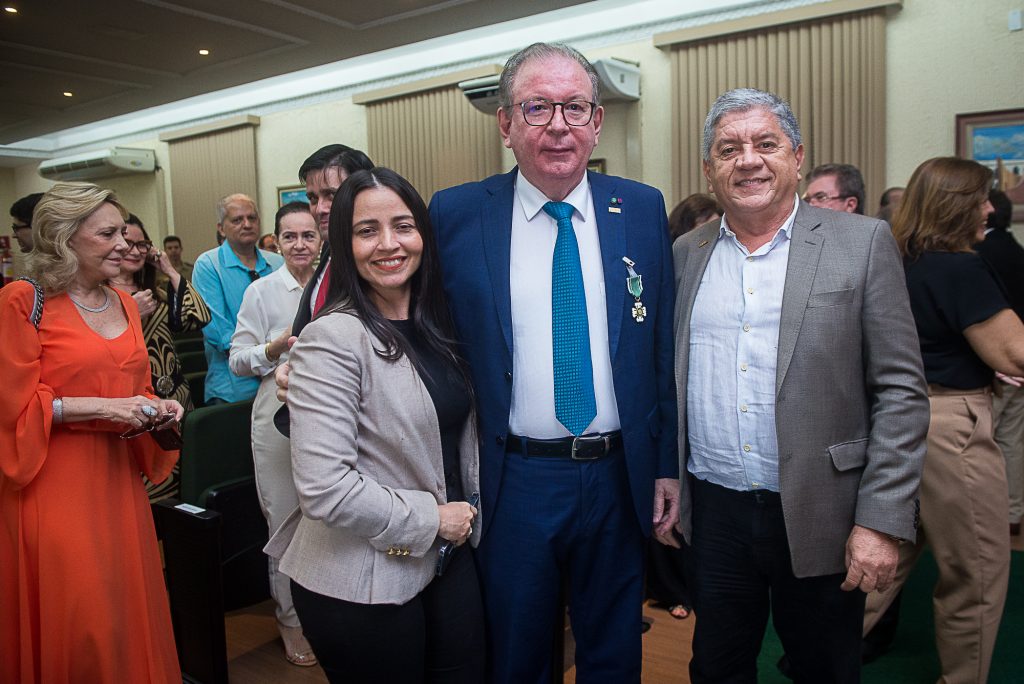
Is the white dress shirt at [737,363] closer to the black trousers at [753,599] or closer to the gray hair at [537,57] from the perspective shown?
the black trousers at [753,599]

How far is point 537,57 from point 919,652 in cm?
262

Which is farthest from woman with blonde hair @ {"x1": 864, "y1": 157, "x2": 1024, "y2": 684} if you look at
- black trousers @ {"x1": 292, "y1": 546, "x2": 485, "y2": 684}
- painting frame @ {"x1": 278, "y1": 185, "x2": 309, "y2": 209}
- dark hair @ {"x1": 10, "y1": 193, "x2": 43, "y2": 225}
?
painting frame @ {"x1": 278, "y1": 185, "x2": 309, "y2": 209}

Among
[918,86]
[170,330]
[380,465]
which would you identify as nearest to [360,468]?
[380,465]

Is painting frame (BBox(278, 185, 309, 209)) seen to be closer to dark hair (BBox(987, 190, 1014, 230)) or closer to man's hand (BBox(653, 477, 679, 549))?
dark hair (BBox(987, 190, 1014, 230))

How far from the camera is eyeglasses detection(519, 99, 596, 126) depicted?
175 centimetres

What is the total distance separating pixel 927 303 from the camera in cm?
241

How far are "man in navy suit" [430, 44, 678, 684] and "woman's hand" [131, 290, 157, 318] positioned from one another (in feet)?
5.73

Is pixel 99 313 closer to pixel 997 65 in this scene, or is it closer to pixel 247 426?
pixel 247 426

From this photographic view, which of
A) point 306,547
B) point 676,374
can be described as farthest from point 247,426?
point 676,374

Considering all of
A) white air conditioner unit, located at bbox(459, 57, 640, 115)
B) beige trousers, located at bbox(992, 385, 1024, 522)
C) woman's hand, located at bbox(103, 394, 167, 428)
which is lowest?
beige trousers, located at bbox(992, 385, 1024, 522)

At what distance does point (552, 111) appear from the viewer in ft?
5.74

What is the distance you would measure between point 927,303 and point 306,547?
2.00 meters

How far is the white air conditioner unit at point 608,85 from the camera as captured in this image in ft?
20.0

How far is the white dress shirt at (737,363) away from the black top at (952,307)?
0.90 m
